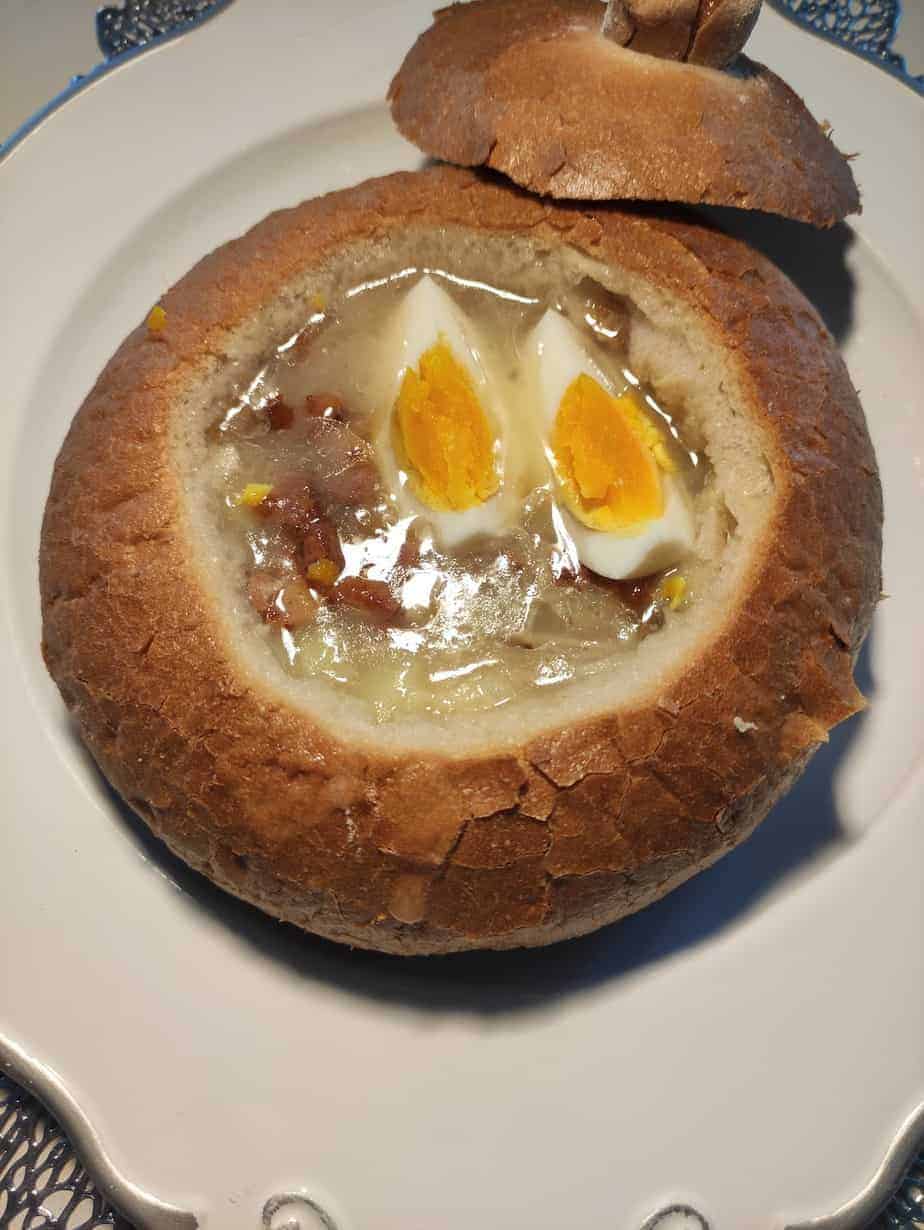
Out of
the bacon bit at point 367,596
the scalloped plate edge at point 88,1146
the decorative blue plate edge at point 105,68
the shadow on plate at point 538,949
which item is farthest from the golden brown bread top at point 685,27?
the scalloped plate edge at point 88,1146

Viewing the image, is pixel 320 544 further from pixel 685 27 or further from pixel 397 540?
pixel 685 27

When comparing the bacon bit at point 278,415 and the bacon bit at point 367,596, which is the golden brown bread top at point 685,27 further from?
the bacon bit at point 367,596

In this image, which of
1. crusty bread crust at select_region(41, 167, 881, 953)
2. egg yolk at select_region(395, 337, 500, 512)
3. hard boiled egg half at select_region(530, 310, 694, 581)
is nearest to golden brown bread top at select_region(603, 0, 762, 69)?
crusty bread crust at select_region(41, 167, 881, 953)

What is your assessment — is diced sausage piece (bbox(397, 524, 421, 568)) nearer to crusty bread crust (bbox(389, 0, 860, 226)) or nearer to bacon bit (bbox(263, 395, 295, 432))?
bacon bit (bbox(263, 395, 295, 432))

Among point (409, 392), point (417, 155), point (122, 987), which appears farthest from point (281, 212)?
point (122, 987)

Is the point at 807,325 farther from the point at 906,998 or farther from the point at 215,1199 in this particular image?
the point at 215,1199

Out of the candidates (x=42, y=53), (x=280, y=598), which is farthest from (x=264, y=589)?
(x=42, y=53)

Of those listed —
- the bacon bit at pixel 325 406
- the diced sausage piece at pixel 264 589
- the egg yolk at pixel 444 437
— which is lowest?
the diced sausage piece at pixel 264 589
